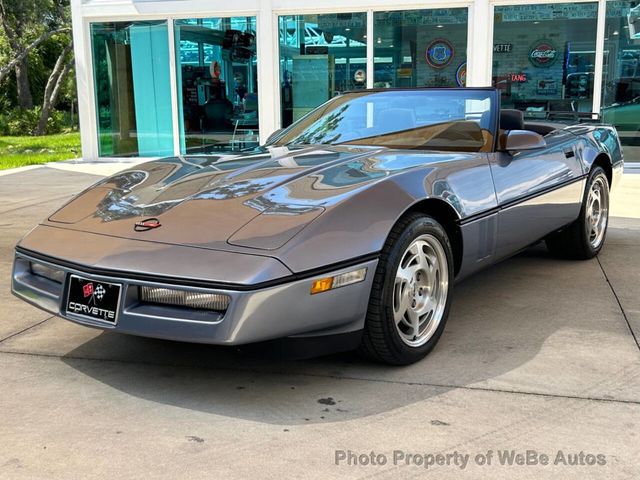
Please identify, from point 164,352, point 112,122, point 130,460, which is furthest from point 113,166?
point 130,460

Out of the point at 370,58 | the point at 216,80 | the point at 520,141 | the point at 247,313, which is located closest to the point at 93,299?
the point at 247,313

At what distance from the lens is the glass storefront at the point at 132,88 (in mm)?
13578

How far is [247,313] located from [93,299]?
27.7 inches

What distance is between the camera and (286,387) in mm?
3162

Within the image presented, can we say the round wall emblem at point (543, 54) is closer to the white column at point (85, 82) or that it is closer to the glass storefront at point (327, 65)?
the glass storefront at point (327, 65)

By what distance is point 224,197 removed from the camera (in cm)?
328

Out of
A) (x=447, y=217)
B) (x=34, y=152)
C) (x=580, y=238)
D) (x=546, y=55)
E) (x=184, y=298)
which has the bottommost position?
(x=34, y=152)

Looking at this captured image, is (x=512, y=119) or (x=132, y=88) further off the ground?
(x=132, y=88)

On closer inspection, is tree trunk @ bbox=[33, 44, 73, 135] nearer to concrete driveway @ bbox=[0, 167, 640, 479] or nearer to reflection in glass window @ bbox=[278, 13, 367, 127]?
reflection in glass window @ bbox=[278, 13, 367, 127]

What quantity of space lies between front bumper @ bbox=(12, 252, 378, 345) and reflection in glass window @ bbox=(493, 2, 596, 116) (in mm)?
9617

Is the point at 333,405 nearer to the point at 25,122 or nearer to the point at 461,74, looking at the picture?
the point at 461,74

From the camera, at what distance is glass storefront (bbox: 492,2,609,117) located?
1160 centimetres

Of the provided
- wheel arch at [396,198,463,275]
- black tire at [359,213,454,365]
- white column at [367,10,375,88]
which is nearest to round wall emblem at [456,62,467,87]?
white column at [367,10,375,88]

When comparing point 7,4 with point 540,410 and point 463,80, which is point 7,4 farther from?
point 540,410
